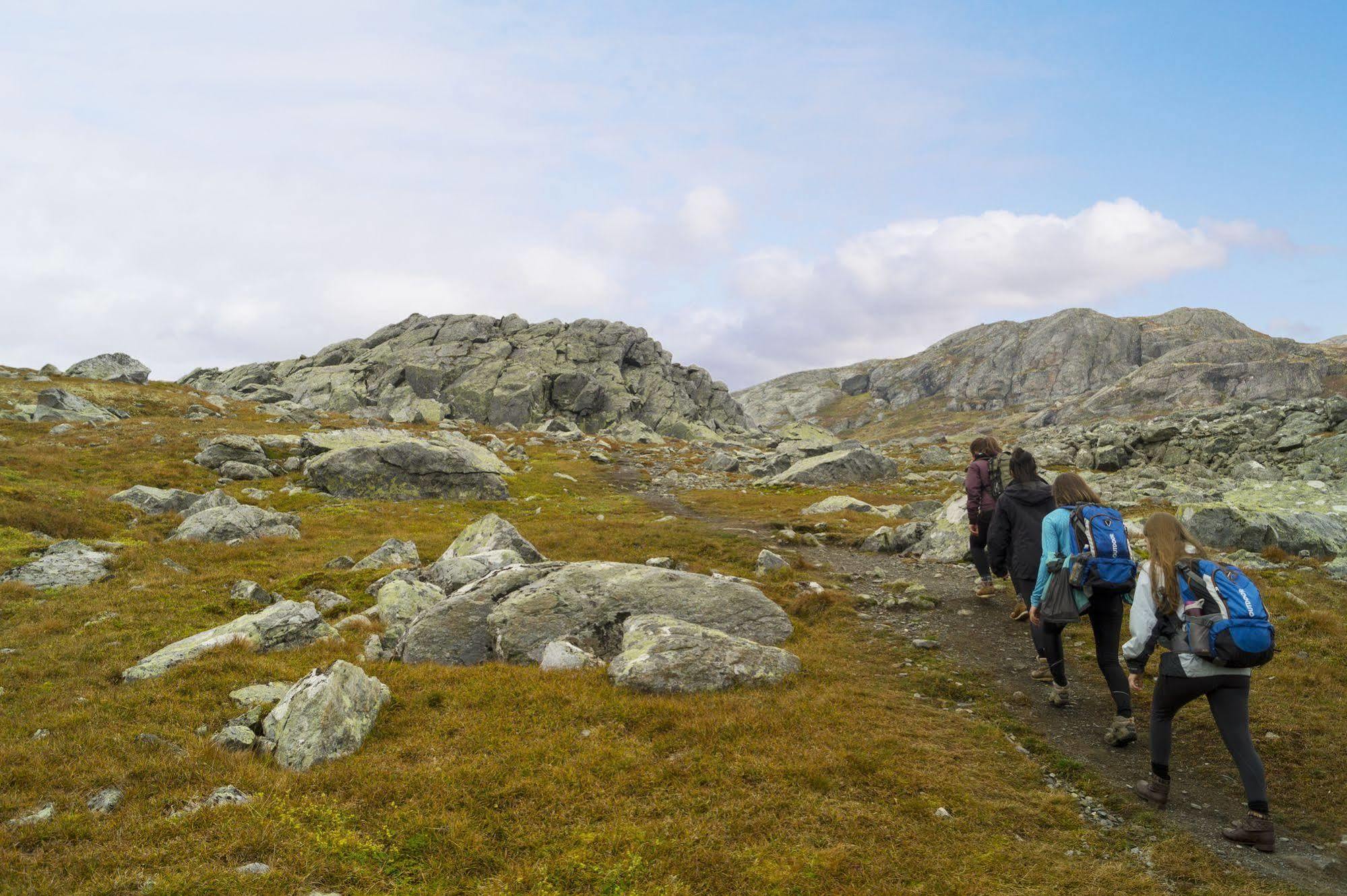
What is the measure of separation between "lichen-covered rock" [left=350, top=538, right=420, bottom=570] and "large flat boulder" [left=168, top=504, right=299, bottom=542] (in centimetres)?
646

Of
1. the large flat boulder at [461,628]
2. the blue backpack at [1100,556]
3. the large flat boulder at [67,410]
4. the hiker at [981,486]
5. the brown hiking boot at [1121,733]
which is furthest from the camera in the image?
the large flat boulder at [67,410]

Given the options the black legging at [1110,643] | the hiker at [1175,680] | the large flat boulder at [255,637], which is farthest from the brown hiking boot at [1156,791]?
the large flat boulder at [255,637]

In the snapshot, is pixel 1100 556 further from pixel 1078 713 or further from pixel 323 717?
pixel 323 717

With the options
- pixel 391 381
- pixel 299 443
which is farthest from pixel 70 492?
pixel 391 381

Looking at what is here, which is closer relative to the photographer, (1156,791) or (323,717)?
(1156,791)

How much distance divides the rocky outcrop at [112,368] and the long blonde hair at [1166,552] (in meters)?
108

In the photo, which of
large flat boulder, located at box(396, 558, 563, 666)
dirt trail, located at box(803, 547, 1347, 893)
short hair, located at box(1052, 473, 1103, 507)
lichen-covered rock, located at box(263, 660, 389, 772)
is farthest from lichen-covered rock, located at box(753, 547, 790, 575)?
lichen-covered rock, located at box(263, 660, 389, 772)

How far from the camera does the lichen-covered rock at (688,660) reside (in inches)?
471

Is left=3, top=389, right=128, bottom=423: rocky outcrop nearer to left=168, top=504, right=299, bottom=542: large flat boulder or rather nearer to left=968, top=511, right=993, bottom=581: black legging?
left=168, top=504, right=299, bottom=542: large flat boulder

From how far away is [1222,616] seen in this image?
7695mm

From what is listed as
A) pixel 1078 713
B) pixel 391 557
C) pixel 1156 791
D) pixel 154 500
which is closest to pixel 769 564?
pixel 1078 713

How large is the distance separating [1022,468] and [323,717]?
48.8 ft

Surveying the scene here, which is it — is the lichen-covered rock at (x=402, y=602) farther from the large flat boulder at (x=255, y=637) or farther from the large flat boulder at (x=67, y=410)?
the large flat boulder at (x=67, y=410)

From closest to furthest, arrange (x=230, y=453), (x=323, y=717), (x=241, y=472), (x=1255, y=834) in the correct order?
(x=1255, y=834) → (x=323, y=717) → (x=241, y=472) → (x=230, y=453)
